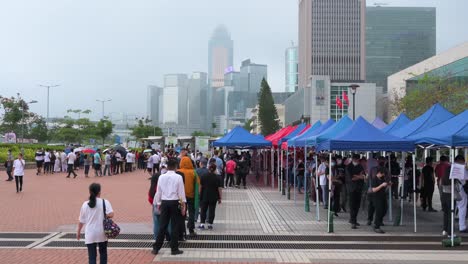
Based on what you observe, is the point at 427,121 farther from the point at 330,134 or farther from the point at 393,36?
the point at 393,36

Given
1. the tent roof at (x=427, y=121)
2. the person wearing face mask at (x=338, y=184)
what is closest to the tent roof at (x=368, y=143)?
the tent roof at (x=427, y=121)

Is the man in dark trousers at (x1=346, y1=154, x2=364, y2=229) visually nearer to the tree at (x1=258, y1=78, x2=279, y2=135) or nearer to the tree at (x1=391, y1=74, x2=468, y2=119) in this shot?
the tree at (x1=391, y1=74, x2=468, y2=119)

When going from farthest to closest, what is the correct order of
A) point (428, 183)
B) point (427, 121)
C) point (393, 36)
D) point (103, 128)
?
point (393, 36)
point (103, 128)
point (428, 183)
point (427, 121)

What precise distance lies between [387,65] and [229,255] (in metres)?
194

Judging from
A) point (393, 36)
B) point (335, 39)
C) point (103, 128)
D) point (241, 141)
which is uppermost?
point (393, 36)

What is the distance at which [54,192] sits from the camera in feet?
70.5

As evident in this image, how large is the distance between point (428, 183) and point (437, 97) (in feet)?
104

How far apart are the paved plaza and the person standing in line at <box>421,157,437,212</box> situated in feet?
1.49

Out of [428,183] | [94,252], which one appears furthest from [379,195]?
[94,252]

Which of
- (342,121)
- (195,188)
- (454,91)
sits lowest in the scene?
(195,188)

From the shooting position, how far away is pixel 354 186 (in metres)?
13.6

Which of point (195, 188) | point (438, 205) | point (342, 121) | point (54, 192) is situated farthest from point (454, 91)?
point (195, 188)

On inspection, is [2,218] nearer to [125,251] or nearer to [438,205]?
[125,251]

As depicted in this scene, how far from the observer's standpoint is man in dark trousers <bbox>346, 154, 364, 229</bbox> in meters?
13.3
